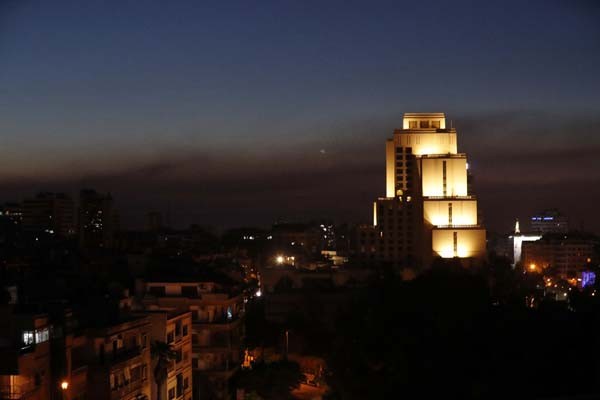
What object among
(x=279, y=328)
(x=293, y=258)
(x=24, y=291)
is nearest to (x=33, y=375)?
(x=24, y=291)

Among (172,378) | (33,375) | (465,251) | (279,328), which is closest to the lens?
(33,375)

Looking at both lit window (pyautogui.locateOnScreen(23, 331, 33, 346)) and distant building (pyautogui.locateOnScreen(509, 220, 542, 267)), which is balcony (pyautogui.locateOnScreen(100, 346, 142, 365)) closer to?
lit window (pyautogui.locateOnScreen(23, 331, 33, 346))

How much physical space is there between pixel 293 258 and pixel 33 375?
139ft

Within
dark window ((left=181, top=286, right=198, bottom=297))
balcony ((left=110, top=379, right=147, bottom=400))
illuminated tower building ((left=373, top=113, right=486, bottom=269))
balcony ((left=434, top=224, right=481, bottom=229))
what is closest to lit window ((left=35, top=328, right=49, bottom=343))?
balcony ((left=110, top=379, right=147, bottom=400))

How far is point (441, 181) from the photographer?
44.7m

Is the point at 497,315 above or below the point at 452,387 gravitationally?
above

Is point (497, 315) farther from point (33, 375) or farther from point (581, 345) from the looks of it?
point (33, 375)

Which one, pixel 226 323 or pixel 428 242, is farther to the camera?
pixel 428 242

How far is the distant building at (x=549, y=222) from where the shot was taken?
110m

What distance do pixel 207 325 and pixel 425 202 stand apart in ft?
91.8

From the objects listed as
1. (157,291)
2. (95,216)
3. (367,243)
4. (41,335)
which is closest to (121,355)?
(41,335)

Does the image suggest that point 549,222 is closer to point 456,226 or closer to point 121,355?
point 456,226

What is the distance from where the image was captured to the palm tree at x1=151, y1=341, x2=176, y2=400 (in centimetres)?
1392

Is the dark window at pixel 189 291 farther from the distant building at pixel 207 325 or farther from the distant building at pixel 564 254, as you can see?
the distant building at pixel 564 254
